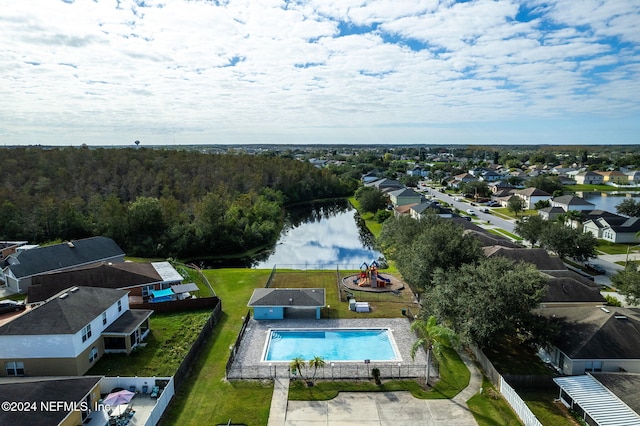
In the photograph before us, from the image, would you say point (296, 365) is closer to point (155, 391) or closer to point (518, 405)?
point (155, 391)

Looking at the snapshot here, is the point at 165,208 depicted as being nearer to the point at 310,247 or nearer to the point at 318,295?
the point at 310,247

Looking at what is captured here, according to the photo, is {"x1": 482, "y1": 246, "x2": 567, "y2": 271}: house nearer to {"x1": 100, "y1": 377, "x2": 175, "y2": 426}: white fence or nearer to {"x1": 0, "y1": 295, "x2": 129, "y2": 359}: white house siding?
{"x1": 100, "y1": 377, "x2": 175, "y2": 426}: white fence

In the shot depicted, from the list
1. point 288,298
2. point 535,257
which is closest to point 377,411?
point 288,298

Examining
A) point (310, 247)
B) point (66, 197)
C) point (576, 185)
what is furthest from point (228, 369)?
point (576, 185)

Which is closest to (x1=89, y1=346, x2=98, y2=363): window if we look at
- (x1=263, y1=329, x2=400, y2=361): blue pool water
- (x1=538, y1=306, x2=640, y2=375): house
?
(x1=263, y1=329, x2=400, y2=361): blue pool water

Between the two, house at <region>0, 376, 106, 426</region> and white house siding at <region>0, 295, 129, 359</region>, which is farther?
white house siding at <region>0, 295, 129, 359</region>

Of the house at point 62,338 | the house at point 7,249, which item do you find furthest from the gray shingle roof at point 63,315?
the house at point 7,249

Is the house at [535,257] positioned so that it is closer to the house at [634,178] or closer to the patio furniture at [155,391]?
the patio furniture at [155,391]
